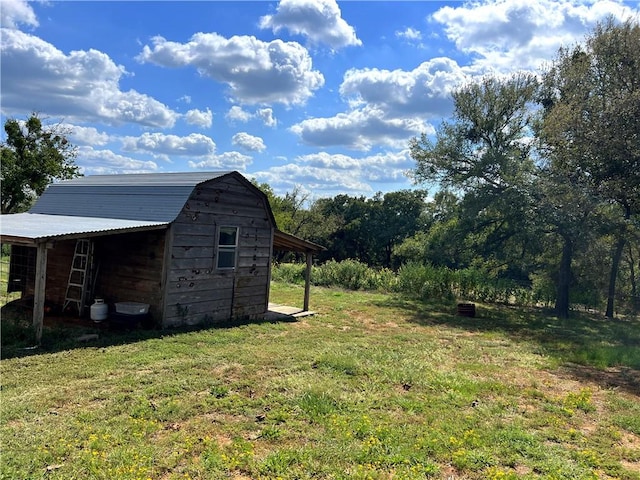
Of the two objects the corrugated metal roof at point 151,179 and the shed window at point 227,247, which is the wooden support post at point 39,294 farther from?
the shed window at point 227,247

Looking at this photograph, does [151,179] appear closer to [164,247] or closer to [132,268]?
[132,268]

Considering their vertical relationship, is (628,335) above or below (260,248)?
below

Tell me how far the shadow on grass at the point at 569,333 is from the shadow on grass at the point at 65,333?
6.55 meters

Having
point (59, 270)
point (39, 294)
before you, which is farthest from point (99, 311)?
point (59, 270)

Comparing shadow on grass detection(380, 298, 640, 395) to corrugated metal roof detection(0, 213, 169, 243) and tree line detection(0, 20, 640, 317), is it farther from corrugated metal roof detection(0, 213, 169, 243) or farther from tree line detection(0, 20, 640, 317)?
corrugated metal roof detection(0, 213, 169, 243)

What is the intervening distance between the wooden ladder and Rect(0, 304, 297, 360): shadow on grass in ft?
1.64

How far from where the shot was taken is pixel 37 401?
4598mm

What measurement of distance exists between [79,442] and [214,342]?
13.3 ft

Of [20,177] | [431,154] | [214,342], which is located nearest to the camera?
[214,342]

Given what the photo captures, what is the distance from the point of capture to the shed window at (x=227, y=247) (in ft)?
31.8

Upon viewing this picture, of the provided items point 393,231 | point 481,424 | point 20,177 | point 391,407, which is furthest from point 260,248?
point 393,231

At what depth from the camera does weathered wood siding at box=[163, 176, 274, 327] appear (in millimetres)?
8734

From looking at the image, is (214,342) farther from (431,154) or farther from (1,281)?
(431,154)

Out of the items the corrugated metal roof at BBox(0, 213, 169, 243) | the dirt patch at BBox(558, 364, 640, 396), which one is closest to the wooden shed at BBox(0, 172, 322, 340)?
the corrugated metal roof at BBox(0, 213, 169, 243)
